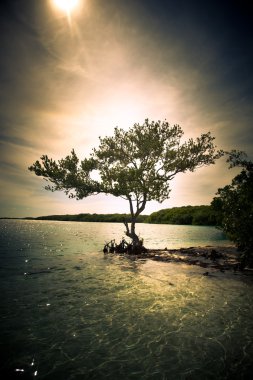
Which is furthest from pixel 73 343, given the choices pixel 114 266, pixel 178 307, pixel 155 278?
pixel 114 266

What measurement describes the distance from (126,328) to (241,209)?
50.9 ft

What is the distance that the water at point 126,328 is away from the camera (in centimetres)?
723

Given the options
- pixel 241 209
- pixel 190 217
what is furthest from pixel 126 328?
pixel 190 217

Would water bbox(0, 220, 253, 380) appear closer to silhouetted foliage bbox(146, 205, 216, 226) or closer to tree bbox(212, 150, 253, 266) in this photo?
tree bbox(212, 150, 253, 266)

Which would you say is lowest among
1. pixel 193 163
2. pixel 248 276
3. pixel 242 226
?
pixel 248 276

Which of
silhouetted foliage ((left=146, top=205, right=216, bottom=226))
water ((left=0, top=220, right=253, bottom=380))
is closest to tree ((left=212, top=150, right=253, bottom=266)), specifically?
water ((left=0, top=220, right=253, bottom=380))

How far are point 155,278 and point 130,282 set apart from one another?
8.50 ft

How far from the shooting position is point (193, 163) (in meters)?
35.1

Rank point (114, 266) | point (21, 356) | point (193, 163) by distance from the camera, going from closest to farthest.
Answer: point (21, 356)
point (114, 266)
point (193, 163)

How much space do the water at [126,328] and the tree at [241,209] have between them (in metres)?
3.66

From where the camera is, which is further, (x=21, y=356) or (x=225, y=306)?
(x=225, y=306)

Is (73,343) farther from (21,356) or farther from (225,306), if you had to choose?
(225,306)

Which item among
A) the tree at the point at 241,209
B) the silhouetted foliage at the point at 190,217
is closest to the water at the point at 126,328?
the tree at the point at 241,209

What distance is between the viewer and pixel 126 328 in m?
10.2
